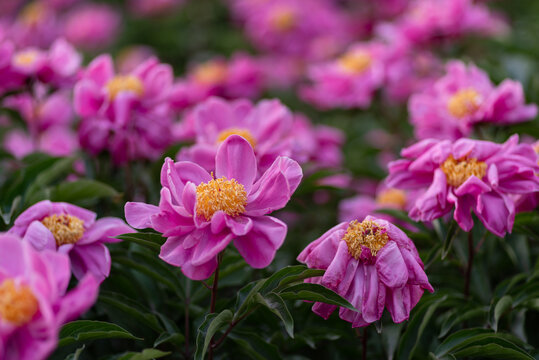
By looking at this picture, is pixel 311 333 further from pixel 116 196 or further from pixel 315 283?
pixel 116 196

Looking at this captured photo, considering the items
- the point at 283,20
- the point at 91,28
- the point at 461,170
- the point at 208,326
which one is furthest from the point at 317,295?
the point at 91,28

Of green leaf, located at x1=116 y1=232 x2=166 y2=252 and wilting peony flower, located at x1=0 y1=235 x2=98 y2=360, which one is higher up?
wilting peony flower, located at x1=0 y1=235 x2=98 y2=360

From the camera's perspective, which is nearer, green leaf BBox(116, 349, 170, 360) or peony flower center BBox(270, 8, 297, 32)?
green leaf BBox(116, 349, 170, 360)

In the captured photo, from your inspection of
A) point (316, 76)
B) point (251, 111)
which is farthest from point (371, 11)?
point (251, 111)

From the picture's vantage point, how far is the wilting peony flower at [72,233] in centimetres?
103

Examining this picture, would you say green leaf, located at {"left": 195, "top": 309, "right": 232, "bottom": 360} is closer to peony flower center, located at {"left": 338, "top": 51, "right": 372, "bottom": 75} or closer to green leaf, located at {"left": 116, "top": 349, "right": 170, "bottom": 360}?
green leaf, located at {"left": 116, "top": 349, "right": 170, "bottom": 360}

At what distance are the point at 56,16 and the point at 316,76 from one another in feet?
7.63

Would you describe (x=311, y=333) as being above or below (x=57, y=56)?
below

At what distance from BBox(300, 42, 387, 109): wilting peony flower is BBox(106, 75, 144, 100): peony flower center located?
74 cm

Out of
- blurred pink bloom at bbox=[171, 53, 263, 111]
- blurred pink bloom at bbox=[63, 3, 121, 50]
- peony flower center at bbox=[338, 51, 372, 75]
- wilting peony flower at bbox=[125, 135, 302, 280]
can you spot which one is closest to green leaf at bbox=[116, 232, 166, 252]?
wilting peony flower at bbox=[125, 135, 302, 280]

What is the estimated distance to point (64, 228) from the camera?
3.59ft

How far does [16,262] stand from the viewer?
0.80 metres

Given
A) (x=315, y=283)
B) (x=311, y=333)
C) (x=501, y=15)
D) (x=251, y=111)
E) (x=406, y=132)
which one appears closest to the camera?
(x=315, y=283)

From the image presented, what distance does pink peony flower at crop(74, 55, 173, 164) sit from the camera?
57.2 inches
